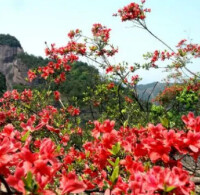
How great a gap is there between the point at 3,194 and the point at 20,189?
0.06 meters

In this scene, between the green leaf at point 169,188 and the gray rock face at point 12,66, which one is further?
the gray rock face at point 12,66

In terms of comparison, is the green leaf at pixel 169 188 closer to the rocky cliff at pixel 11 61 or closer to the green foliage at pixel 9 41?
the rocky cliff at pixel 11 61

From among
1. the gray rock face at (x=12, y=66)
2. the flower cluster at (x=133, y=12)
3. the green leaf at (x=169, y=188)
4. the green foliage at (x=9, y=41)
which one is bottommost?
the green leaf at (x=169, y=188)

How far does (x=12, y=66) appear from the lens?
6312 cm

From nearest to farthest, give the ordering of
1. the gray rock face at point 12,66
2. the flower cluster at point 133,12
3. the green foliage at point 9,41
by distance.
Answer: the flower cluster at point 133,12, the gray rock face at point 12,66, the green foliage at point 9,41

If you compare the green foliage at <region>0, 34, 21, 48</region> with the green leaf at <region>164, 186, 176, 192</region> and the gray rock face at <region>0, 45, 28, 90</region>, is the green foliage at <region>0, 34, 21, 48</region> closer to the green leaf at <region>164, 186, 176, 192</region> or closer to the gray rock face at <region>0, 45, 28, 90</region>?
the gray rock face at <region>0, 45, 28, 90</region>

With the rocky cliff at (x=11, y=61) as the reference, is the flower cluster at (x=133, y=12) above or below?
below

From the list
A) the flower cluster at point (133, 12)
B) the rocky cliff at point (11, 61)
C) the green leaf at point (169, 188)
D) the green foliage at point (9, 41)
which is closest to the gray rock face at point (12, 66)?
the rocky cliff at point (11, 61)

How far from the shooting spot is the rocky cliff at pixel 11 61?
59281 millimetres

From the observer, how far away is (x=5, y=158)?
127cm

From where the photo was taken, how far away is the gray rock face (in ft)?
192

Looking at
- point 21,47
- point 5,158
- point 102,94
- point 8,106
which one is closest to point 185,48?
point 102,94

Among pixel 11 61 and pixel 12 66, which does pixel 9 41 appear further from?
pixel 12 66

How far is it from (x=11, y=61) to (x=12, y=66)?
5.31m
